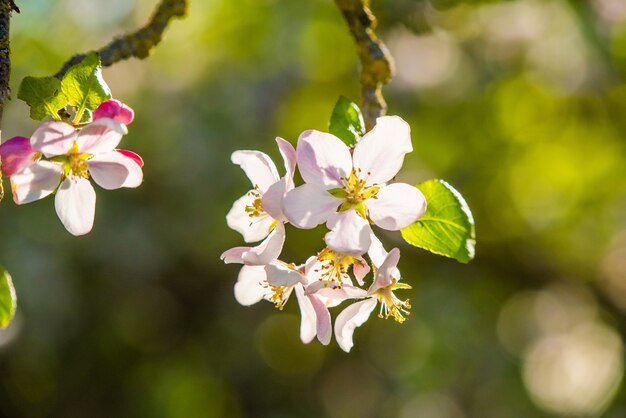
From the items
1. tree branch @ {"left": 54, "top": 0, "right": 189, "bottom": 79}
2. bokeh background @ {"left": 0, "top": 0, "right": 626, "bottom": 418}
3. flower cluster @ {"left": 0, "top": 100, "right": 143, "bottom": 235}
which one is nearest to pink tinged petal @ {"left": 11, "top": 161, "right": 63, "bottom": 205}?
flower cluster @ {"left": 0, "top": 100, "right": 143, "bottom": 235}

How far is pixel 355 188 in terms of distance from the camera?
722mm

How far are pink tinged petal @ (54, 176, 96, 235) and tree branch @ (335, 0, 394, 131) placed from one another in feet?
0.92

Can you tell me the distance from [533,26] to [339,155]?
3.30 meters

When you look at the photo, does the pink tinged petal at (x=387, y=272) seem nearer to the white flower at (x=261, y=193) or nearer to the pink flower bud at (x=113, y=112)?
the white flower at (x=261, y=193)

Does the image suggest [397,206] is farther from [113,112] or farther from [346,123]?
[113,112]

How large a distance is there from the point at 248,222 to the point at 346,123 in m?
0.14

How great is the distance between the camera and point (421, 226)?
72cm

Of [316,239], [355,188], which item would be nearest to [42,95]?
[355,188]

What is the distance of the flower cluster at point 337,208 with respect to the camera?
2.21ft

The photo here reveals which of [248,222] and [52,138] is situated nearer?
[52,138]

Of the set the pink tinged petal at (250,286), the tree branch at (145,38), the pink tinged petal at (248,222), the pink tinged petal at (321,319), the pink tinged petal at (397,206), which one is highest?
the tree branch at (145,38)

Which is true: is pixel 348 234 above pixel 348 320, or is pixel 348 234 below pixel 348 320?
above

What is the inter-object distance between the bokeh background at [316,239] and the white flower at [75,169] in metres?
2.68

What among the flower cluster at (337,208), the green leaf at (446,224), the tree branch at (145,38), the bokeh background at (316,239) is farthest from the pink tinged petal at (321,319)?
the bokeh background at (316,239)
